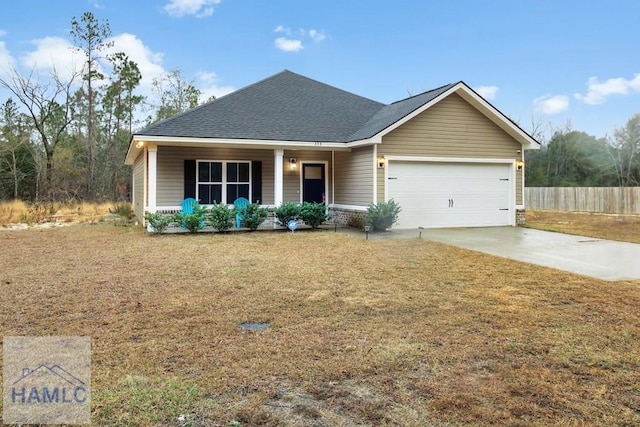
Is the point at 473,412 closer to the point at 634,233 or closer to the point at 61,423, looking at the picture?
the point at 61,423

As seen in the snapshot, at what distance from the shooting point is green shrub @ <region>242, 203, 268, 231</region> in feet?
40.9

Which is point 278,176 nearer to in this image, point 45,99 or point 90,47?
point 90,47

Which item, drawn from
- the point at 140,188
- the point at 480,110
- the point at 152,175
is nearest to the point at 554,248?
the point at 480,110

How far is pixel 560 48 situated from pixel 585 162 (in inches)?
443

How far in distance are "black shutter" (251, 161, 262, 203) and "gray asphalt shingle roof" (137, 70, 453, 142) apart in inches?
52.2

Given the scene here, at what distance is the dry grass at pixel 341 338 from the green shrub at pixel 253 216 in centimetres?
479

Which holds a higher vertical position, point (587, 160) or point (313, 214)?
point (587, 160)

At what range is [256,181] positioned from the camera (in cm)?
1419

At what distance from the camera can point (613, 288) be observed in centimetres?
575

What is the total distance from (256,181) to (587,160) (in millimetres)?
26768

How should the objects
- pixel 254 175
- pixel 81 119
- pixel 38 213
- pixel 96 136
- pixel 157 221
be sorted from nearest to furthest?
1. pixel 157 221
2. pixel 254 175
3. pixel 38 213
4. pixel 81 119
5. pixel 96 136

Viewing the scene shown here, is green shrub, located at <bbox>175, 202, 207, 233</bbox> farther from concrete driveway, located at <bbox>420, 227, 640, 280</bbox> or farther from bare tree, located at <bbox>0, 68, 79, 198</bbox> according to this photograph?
bare tree, located at <bbox>0, 68, 79, 198</bbox>

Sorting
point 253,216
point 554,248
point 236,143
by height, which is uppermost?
point 236,143

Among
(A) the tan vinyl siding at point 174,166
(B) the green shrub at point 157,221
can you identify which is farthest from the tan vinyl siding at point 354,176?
(B) the green shrub at point 157,221
